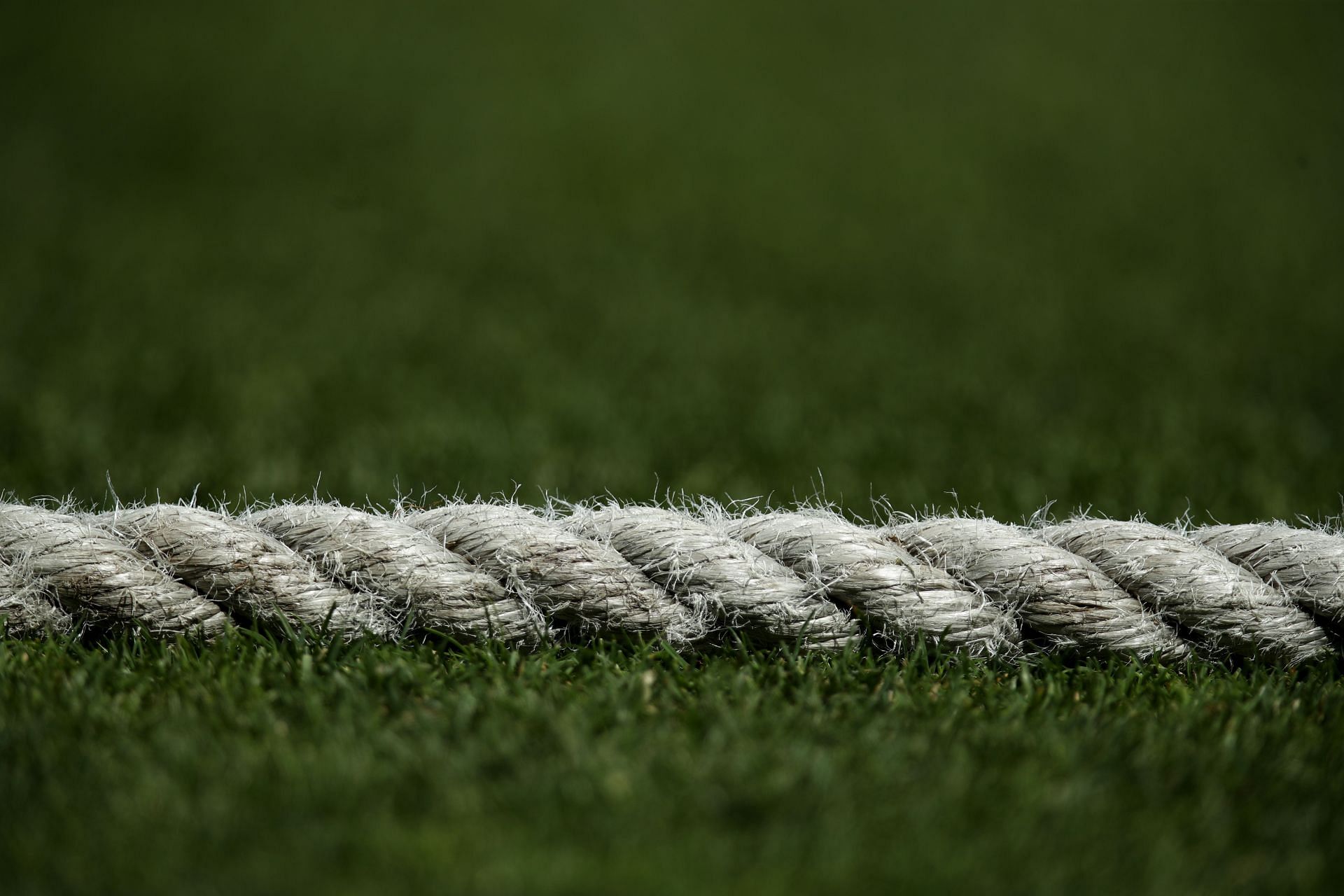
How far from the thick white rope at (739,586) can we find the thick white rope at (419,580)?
0.18 m

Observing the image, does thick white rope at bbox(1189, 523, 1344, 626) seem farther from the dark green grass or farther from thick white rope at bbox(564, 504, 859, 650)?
thick white rope at bbox(564, 504, 859, 650)

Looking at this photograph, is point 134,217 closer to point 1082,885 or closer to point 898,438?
point 898,438

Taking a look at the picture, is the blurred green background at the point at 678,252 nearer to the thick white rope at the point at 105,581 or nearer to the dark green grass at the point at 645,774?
the thick white rope at the point at 105,581

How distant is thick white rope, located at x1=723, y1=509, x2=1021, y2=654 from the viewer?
5.21 ft

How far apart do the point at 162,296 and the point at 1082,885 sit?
4310 millimetres

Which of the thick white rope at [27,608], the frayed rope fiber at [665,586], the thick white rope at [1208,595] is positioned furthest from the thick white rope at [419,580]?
the thick white rope at [1208,595]

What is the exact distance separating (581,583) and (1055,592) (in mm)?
660

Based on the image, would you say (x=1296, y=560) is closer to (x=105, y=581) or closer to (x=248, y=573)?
(x=248, y=573)

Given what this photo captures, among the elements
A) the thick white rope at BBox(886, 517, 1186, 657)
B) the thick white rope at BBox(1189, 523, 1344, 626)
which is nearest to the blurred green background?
the thick white rope at BBox(1189, 523, 1344, 626)

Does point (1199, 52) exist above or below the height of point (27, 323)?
above

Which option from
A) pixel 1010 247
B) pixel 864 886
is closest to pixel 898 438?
pixel 864 886

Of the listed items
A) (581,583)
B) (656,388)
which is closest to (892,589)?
(581,583)

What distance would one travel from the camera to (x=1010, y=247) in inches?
245

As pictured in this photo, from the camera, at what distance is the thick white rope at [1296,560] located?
1.61 meters
